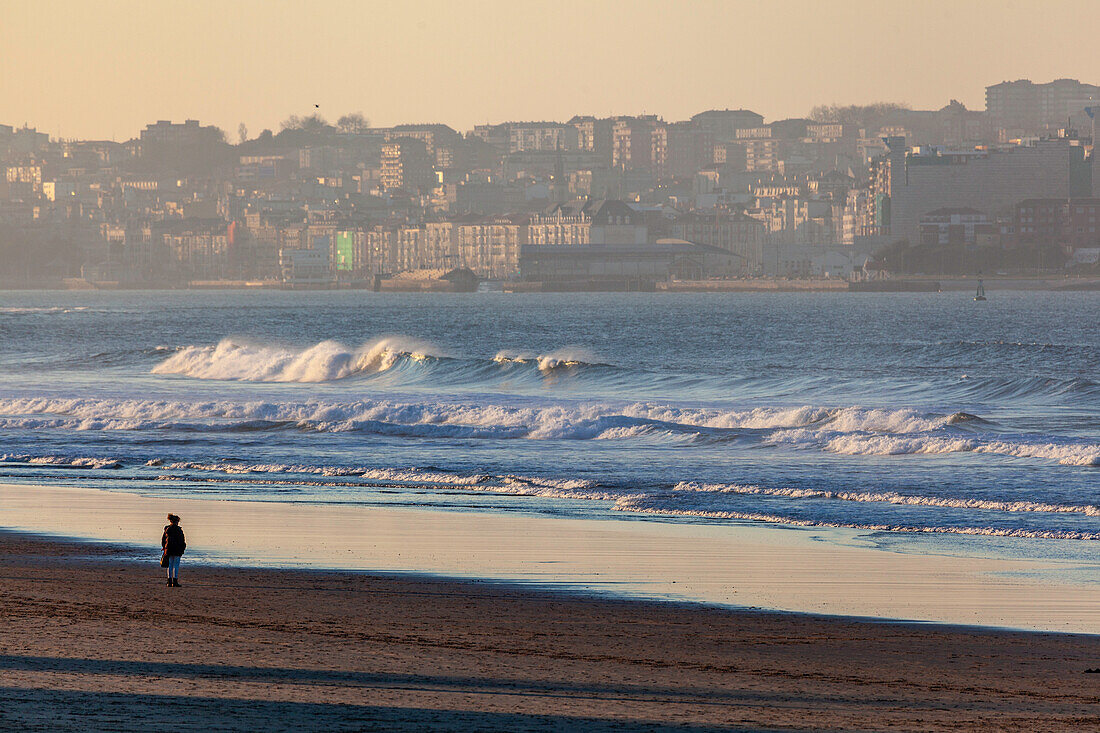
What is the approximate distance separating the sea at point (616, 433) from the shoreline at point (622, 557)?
3.20 ft

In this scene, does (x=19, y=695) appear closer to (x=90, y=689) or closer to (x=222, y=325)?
(x=90, y=689)

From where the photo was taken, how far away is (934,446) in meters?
29.6

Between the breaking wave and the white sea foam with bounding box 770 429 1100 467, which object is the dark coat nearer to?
the white sea foam with bounding box 770 429 1100 467

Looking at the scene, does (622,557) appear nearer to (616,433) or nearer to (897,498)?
(897,498)

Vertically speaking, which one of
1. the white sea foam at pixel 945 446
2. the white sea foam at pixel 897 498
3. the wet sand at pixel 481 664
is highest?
the wet sand at pixel 481 664

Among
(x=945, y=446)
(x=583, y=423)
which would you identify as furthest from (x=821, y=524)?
(x=583, y=423)

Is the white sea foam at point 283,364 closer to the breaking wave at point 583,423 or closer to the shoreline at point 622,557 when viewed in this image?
the breaking wave at point 583,423

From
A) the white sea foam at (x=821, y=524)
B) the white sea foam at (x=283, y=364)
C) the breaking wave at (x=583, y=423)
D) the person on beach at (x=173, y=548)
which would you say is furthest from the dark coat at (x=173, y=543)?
the white sea foam at (x=283, y=364)

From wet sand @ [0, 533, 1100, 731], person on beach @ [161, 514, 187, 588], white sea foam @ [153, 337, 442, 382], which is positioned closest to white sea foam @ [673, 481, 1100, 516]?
wet sand @ [0, 533, 1100, 731]

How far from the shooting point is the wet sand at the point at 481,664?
9.87 metres

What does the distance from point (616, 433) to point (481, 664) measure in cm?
2307

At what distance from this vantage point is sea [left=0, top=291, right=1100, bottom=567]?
21969 mm

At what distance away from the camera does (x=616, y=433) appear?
3447cm

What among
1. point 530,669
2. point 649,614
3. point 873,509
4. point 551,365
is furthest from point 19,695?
point 551,365
